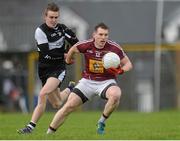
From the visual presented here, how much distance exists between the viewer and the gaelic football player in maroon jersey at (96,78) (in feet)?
42.1

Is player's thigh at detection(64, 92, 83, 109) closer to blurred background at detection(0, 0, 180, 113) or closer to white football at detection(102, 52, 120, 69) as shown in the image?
white football at detection(102, 52, 120, 69)

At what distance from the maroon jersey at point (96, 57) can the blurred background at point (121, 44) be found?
14.3 meters

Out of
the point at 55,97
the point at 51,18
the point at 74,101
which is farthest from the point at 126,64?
the point at 55,97

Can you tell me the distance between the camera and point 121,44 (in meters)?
31.2

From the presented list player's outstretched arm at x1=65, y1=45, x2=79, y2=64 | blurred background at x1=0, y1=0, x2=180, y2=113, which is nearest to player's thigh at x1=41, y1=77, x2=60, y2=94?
player's outstretched arm at x1=65, y1=45, x2=79, y2=64

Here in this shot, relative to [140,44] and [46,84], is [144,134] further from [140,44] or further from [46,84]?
[140,44]

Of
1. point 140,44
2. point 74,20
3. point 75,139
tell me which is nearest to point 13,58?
point 74,20

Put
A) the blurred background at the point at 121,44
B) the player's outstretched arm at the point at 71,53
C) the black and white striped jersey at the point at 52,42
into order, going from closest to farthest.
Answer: the player's outstretched arm at the point at 71,53
the black and white striped jersey at the point at 52,42
the blurred background at the point at 121,44

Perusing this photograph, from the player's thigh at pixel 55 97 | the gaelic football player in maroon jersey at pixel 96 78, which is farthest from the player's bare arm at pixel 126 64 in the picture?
the player's thigh at pixel 55 97

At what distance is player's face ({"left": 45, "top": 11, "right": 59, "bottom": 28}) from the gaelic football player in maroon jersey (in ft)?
2.36

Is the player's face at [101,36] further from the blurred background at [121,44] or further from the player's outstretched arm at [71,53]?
the blurred background at [121,44]

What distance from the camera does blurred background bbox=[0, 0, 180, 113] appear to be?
29531 mm

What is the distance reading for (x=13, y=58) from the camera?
31.9m

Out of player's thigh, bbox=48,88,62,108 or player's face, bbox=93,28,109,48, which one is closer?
player's face, bbox=93,28,109,48
